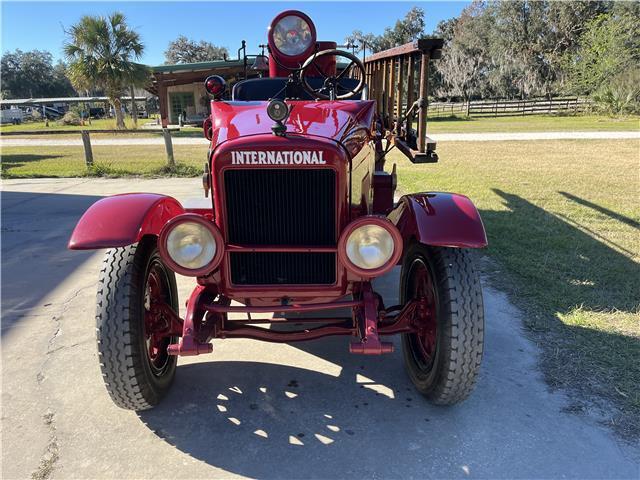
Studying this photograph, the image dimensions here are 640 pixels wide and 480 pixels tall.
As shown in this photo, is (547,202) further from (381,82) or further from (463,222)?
(463,222)

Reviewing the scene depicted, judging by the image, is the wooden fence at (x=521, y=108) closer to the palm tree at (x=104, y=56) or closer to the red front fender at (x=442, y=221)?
the palm tree at (x=104, y=56)

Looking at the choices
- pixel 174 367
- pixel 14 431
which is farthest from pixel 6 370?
pixel 174 367

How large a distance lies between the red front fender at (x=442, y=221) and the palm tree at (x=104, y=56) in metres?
25.0

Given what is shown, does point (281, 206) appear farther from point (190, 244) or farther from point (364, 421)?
point (364, 421)

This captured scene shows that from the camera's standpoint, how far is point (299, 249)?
8.44 ft

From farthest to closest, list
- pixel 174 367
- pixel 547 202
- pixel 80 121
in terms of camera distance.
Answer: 1. pixel 80 121
2. pixel 547 202
3. pixel 174 367

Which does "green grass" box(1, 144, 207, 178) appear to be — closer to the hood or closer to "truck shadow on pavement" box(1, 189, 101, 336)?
"truck shadow on pavement" box(1, 189, 101, 336)

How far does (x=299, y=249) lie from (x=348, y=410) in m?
1.00

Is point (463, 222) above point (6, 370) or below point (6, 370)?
above

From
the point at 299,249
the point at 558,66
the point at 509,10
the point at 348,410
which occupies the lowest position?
the point at 348,410

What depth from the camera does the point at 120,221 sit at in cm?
260

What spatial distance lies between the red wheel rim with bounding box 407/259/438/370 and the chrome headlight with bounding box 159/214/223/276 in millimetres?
1298

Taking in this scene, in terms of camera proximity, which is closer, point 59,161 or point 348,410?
point 348,410

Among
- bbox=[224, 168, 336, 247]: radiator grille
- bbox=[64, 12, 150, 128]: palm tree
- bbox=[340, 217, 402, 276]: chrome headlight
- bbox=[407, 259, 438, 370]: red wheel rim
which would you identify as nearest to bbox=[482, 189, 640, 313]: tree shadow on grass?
bbox=[407, 259, 438, 370]: red wheel rim
